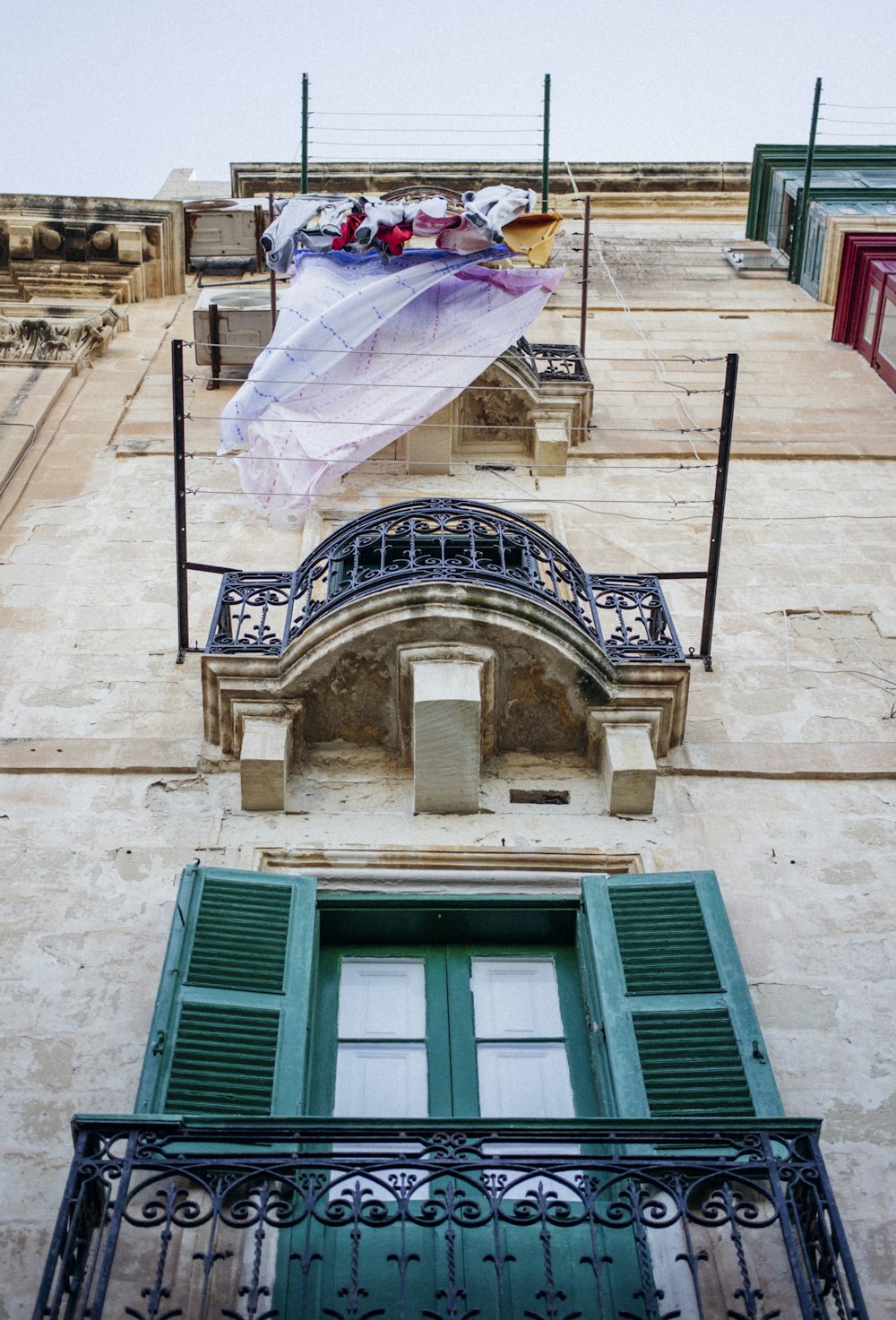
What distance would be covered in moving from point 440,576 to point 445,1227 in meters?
3.67

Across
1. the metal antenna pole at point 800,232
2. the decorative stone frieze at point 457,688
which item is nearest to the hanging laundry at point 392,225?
the decorative stone frieze at point 457,688

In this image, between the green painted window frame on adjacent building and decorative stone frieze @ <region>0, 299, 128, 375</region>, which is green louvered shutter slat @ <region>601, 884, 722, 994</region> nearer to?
the green painted window frame on adjacent building

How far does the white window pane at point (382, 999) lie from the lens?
25.8 feet

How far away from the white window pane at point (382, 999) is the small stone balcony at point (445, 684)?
1.04 metres

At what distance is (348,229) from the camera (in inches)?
502

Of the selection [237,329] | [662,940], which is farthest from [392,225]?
[662,940]

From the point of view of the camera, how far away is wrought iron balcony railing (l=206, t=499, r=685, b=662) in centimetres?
941

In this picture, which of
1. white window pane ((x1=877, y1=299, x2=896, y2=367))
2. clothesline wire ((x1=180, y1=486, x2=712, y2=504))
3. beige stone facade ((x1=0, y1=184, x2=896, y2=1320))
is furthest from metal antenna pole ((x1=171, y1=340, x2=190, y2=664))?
white window pane ((x1=877, y1=299, x2=896, y2=367))

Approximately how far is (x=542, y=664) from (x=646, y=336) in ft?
24.0

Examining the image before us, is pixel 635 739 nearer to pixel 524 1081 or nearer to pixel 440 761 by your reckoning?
pixel 440 761

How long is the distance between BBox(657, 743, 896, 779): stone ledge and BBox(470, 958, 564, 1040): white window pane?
5.29 ft

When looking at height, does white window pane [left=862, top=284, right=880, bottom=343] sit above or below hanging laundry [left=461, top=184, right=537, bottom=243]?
above

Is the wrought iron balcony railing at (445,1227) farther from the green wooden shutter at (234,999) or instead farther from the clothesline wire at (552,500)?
the clothesline wire at (552,500)

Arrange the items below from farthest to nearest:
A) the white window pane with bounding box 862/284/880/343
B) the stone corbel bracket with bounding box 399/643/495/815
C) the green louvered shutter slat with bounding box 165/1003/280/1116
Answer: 1. the white window pane with bounding box 862/284/880/343
2. the stone corbel bracket with bounding box 399/643/495/815
3. the green louvered shutter slat with bounding box 165/1003/280/1116
